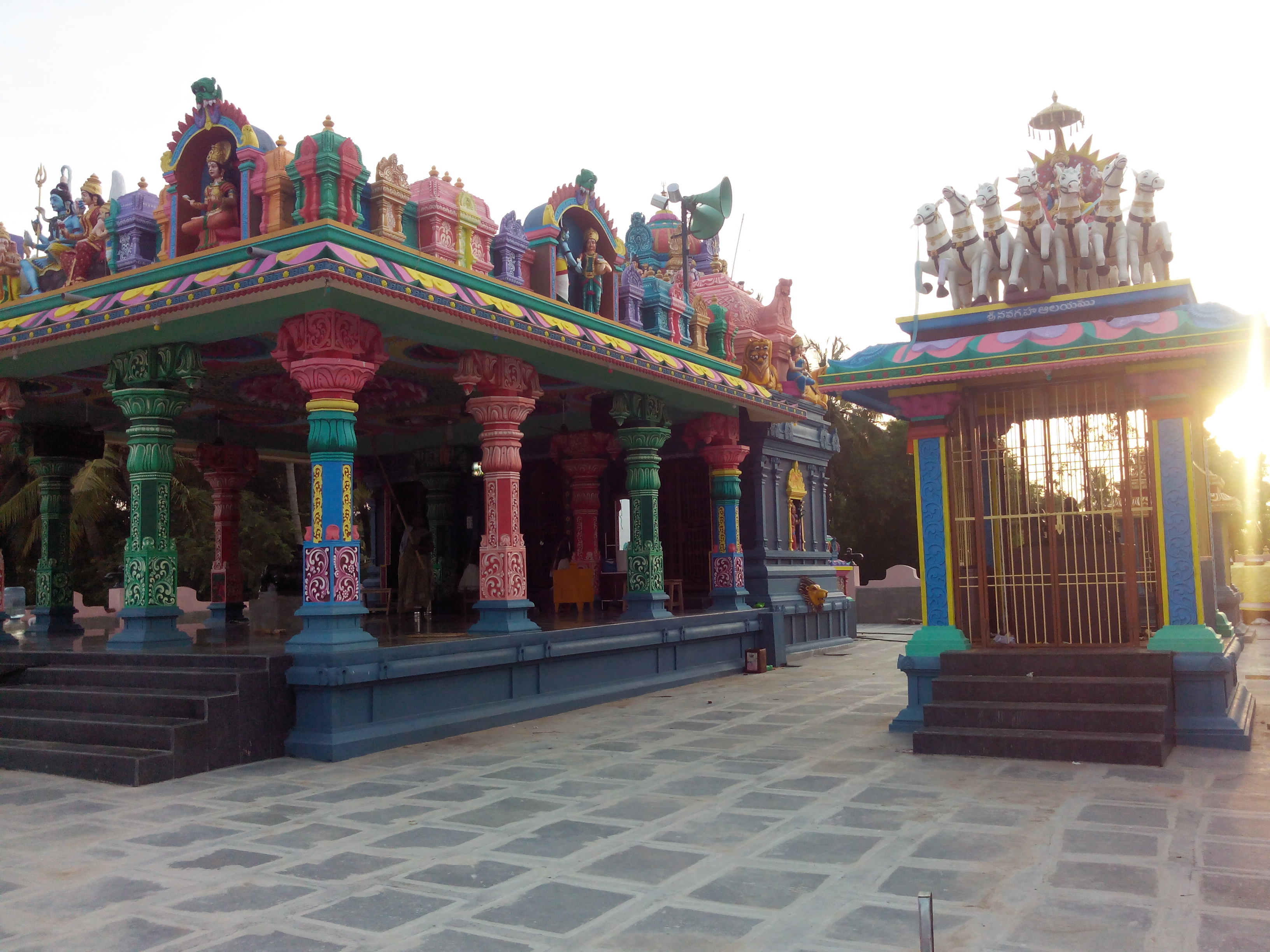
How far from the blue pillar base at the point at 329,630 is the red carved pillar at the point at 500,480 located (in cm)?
169

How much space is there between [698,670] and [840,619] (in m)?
5.56

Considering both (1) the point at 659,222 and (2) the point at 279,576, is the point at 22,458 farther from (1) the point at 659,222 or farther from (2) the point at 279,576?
(1) the point at 659,222

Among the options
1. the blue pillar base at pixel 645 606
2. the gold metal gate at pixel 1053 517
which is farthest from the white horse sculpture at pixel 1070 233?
the blue pillar base at pixel 645 606

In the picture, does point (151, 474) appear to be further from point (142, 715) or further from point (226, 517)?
point (226, 517)

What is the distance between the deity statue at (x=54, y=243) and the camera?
10547 mm

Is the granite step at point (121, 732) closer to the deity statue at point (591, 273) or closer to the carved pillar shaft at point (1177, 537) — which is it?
the deity statue at point (591, 273)

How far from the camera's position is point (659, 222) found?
17672 millimetres

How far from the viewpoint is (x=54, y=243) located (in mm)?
10648

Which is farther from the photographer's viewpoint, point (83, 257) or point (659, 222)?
point (659, 222)

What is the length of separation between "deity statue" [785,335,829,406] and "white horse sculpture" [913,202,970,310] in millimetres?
6911

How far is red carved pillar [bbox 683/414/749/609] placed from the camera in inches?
557

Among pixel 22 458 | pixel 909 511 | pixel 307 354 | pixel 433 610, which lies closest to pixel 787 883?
pixel 307 354

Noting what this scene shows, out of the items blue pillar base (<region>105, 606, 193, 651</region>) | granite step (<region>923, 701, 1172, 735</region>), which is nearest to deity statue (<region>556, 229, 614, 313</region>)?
blue pillar base (<region>105, 606, 193, 651</region>)

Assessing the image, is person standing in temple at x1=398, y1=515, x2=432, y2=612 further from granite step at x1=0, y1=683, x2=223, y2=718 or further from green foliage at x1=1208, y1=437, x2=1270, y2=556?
green foliage at x1=1208, y1=437, x2=1270, y2=556
